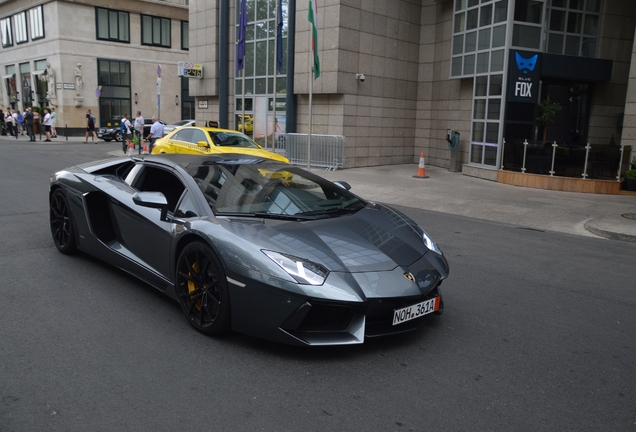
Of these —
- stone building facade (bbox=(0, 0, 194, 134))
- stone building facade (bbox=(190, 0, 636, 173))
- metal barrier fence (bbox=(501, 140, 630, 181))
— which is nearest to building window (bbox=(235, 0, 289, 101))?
stone building facade (bbox=(190, 0, 636, 173))

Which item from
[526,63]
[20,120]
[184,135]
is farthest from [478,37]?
[20,120]

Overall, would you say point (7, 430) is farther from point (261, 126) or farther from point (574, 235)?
point (261, 126)

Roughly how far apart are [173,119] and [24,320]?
4440 cm

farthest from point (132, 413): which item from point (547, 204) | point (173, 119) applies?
point (173, 119)

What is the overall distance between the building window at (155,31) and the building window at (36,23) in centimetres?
725

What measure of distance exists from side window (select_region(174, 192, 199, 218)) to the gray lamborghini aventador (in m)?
0.01

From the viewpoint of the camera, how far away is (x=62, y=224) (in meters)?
6.67

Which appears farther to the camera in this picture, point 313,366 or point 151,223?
point 151,223

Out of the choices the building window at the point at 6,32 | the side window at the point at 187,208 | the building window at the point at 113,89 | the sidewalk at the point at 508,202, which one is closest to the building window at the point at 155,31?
the building window at the point at 113,89

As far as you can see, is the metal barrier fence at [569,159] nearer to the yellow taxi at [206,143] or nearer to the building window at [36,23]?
the yellow taxi at [206,143]

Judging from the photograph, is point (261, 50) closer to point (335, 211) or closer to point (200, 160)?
point (200, 160)

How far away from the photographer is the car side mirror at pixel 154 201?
4895 mm

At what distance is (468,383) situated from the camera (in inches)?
148

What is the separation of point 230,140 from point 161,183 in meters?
10.3
